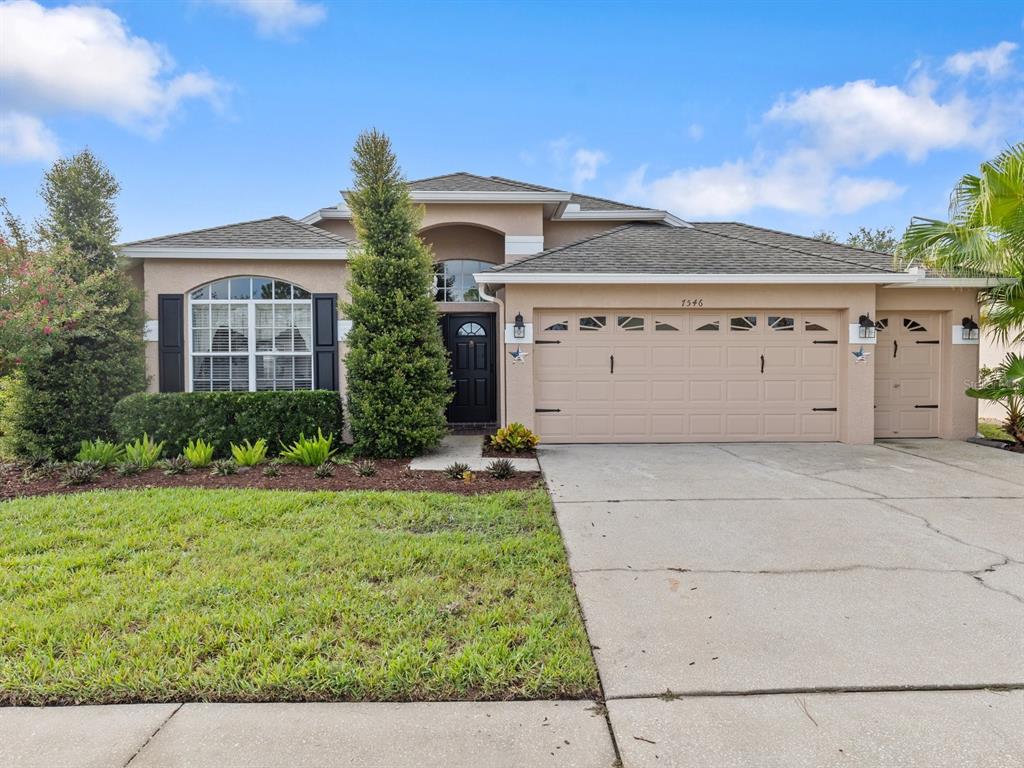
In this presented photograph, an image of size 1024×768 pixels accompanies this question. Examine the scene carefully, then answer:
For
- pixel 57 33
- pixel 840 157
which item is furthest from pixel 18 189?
pixel 840 157

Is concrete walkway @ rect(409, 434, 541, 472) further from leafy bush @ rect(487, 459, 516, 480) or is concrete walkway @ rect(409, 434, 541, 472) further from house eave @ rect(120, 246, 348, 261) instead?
house eave @ rect(120, 246, 348, 261)

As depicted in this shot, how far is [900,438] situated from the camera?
1013cm

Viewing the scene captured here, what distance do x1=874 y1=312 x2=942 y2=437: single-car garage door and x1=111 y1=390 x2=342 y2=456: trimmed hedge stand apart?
9.96 m

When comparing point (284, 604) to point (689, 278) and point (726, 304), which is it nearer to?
point (689, 278)

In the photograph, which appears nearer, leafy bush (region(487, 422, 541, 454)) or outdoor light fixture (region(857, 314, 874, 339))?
leafy bush (region(487, 422, 541, 454))

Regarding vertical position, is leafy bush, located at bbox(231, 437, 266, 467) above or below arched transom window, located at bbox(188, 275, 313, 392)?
below

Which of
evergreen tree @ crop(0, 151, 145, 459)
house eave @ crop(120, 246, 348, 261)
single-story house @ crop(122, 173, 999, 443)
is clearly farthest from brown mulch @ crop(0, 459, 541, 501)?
house eave @ crop(120, 246, 348, 261)

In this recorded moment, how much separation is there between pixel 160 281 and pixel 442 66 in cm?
712

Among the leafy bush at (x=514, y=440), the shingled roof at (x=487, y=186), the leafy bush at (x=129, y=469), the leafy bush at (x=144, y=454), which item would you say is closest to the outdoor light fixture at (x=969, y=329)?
the shingled roof at (x=487, y=186)

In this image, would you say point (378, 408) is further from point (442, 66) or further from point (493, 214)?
point (442, 66)

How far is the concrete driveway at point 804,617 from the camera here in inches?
91.3

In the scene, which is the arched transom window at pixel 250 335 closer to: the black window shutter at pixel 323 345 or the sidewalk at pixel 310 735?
the black window shutter at pixel 323 345

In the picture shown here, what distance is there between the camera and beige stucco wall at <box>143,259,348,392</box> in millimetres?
9461

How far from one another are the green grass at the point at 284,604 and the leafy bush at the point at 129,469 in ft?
4.75
